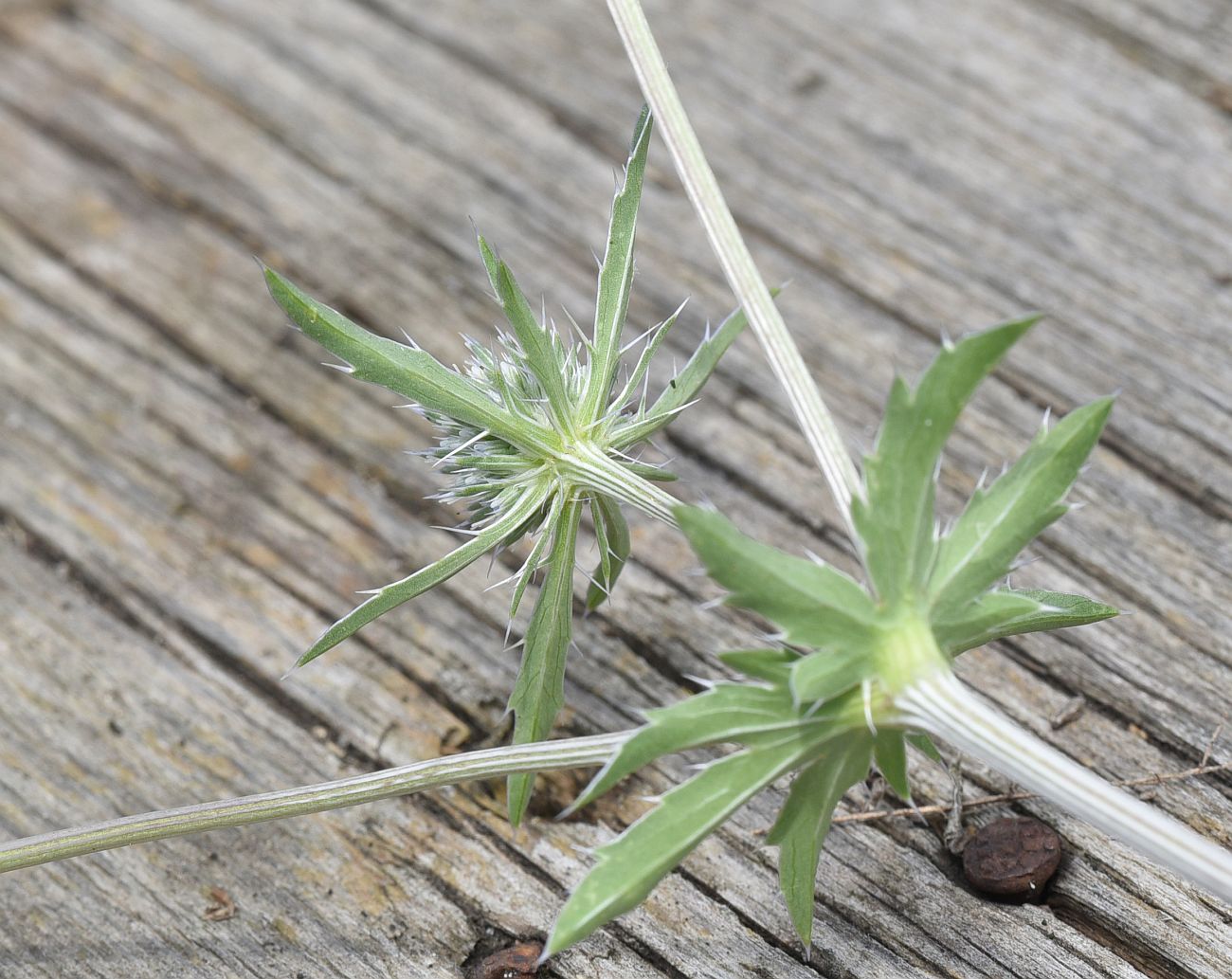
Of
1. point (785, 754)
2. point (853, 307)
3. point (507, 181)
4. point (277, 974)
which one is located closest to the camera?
point (785, 754)

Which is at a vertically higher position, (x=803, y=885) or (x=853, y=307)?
(x=853, y=307)

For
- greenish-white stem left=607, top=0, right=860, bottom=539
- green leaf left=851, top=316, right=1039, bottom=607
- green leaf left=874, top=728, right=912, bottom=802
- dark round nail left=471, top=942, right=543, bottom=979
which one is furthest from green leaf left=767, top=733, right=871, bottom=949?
dark round nail left=471, top=942, right=543, bottom=979

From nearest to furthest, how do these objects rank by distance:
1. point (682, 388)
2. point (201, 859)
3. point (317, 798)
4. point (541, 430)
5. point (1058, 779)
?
point (1058, 779) < point (317, 798) < point (541, 430) < point (682, 388) < point (201, 859)

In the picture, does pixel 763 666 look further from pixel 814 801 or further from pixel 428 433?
pixel 428 433

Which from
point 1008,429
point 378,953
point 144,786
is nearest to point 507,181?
point 1008,429

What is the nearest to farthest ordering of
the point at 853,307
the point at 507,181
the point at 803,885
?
the point at 803,885
the point at 853,307
the point at 507,181

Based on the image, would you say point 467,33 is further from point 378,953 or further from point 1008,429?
point 378,953

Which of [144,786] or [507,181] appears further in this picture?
[507,181]

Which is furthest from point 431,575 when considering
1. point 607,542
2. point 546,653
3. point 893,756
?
point 893,756
